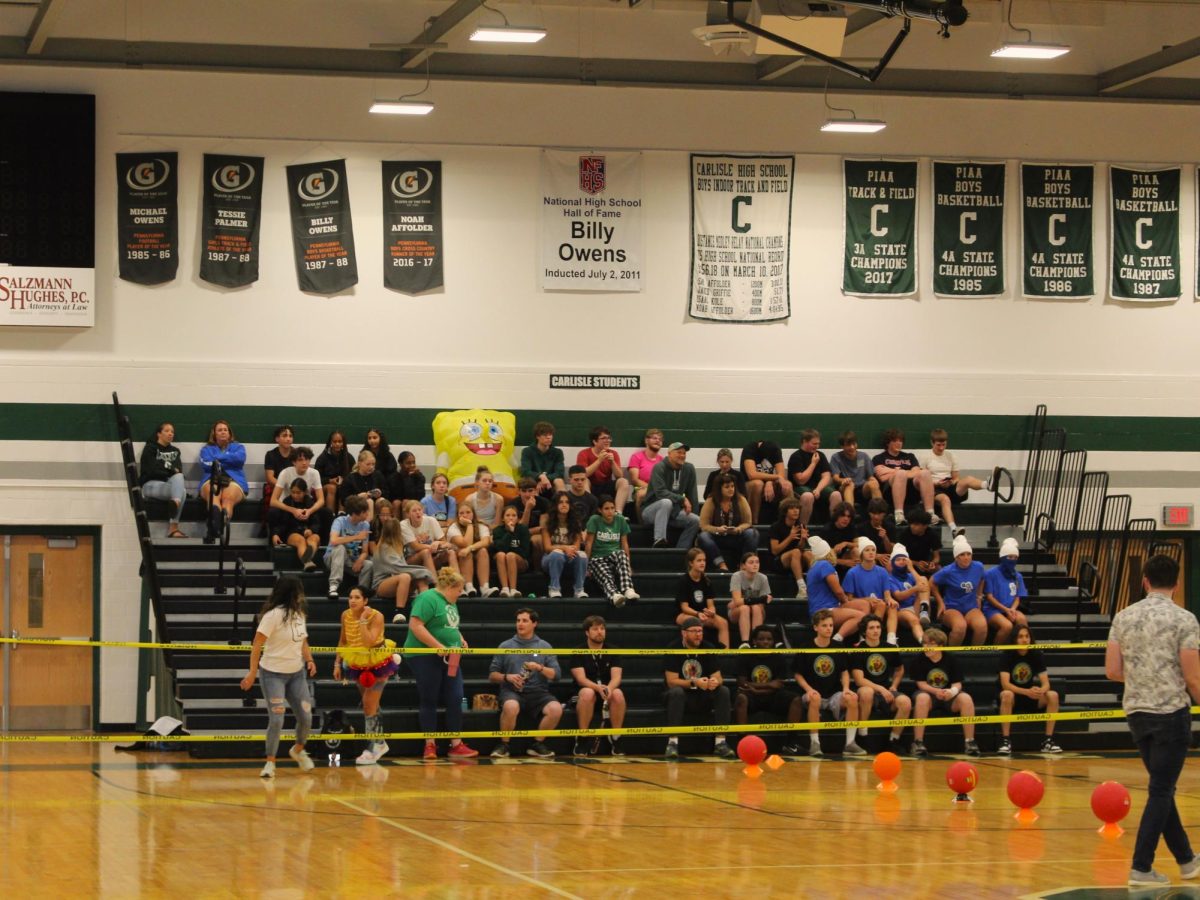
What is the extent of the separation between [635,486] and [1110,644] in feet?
32.8

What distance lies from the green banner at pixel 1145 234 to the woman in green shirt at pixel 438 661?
397 inches

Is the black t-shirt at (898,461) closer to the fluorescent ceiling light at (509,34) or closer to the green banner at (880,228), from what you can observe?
the green banner at (880,228)

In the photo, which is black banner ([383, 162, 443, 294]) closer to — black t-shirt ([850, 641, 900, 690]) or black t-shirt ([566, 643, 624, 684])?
black t-shirt ([566, 643, 624, 684])

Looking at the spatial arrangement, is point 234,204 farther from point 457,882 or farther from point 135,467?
point 457,882

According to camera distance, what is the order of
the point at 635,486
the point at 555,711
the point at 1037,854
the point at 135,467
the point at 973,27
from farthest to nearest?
the point at 973,27 < the point at 635,486 < the point at 135,467 < the point at 555,711 < the point at 1037,854

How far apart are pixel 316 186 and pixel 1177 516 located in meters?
11.1

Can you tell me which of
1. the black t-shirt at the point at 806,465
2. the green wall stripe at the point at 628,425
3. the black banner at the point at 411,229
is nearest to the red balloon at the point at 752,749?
the black t-shirt at the point at 806,465

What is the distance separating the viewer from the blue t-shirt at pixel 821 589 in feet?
54.7

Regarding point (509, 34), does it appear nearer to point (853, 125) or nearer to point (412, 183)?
point (412, 183)

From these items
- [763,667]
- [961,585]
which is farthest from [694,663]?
[961,585]

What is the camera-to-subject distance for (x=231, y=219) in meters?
18.6

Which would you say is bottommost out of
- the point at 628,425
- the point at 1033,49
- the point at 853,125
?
Result: the point at 628,425

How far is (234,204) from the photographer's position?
18.7 metres

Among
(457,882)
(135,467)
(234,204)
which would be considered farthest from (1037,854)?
(234,204)
